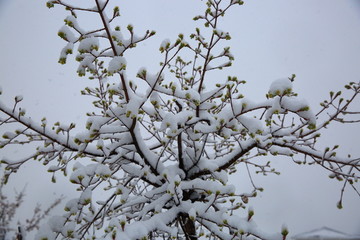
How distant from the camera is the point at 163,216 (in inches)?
95.1

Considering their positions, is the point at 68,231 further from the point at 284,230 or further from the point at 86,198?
the point at 284,230

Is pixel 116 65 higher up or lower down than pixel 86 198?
higher up

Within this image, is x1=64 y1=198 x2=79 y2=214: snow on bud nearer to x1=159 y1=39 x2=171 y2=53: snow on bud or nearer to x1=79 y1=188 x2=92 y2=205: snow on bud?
x1=79 y1=188 x2=92 y2=205: snow on bud

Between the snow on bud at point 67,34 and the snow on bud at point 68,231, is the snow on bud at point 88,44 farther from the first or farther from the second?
the snow on bud at point 68,231

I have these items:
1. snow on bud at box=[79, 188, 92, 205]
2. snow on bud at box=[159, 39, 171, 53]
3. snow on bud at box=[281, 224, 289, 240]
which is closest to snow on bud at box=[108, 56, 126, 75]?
snow on bud at box=[159, 39, 171, 53]

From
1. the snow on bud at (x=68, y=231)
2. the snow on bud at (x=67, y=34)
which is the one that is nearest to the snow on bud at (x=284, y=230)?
the snow on bud at (x=68, y=231)

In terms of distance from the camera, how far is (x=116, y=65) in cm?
196

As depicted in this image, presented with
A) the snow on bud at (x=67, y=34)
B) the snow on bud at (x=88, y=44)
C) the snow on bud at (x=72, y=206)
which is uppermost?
the snow on bud at (x=67, y=34)

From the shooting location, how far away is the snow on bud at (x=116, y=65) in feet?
6.36

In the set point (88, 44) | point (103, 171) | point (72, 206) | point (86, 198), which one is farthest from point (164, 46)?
point (72, 206)

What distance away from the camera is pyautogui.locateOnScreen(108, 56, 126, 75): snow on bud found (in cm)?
194

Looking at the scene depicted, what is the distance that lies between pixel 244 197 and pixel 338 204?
90cm

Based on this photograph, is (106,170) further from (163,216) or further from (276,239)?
(276,239)

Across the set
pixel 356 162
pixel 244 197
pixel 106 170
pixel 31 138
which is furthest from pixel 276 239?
pixel 31 138
